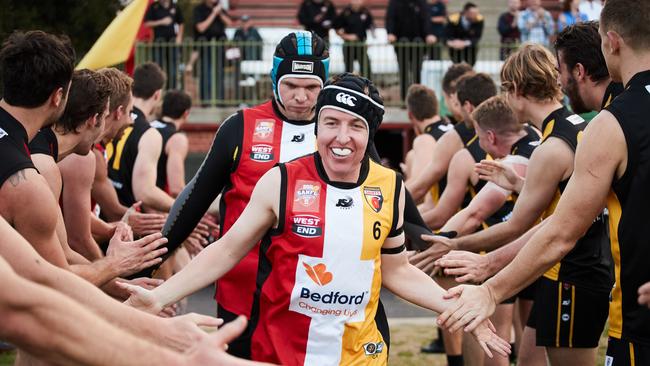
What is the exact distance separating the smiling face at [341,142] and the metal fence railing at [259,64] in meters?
14.9

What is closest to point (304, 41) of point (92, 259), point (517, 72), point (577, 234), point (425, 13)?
point (517, 72)

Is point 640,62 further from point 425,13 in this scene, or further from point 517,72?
point 425,13

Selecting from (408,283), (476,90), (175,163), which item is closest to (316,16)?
(175,163)

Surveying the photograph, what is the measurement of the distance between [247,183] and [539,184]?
5.69ft

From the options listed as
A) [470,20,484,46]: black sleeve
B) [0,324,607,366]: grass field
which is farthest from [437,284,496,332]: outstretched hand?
[470,20,484,46]: black sleeve

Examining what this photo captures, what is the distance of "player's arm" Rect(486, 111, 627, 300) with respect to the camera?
4531mm

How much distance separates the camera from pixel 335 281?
498 cm

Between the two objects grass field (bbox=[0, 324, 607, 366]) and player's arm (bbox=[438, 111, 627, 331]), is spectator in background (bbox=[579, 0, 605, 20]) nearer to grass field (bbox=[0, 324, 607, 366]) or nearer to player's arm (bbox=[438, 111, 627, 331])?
grass field (bbox=[0, 324, 607, 366])

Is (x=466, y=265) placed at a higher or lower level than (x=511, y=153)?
lower

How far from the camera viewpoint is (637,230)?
4.59m

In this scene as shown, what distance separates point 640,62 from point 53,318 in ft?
9.93

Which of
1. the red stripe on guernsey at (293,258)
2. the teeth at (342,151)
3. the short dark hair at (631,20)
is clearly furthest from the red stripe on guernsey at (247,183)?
the short dark hair at (631,20)

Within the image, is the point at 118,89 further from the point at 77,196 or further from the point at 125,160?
the point at 125,160

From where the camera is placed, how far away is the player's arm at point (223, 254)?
5.04 m
